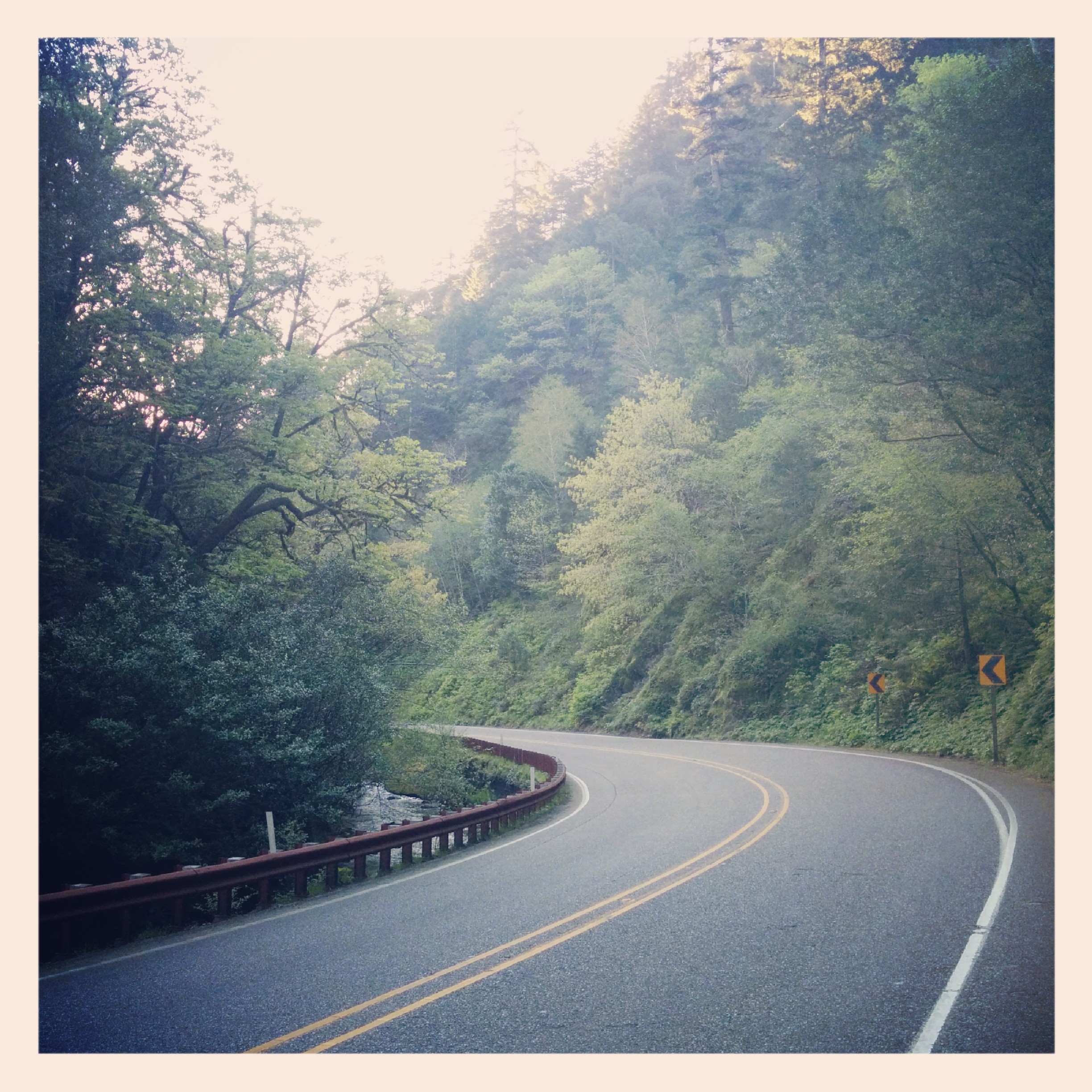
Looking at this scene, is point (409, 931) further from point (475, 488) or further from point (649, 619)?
point (475, 488)

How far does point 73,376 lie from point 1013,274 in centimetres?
1373

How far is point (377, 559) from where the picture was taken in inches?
713

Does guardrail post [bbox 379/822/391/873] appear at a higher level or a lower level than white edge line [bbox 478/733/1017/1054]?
lower

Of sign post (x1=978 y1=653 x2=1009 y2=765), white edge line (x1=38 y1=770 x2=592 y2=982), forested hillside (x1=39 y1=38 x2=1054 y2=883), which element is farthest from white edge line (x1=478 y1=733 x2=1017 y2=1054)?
white edge line (x1=38 y1=770 x2=592 y2=982)

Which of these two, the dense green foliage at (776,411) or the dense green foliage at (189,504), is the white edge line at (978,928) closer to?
the dense green foliage at (776,411)

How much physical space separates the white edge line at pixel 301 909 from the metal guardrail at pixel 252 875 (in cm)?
47

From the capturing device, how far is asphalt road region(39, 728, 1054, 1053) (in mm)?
4641

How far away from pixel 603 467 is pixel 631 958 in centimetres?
3235

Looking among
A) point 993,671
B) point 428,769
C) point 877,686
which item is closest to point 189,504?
point 428,769

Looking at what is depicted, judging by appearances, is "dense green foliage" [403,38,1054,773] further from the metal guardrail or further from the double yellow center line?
the double yellow center line

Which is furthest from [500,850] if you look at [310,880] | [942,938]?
[942,938]

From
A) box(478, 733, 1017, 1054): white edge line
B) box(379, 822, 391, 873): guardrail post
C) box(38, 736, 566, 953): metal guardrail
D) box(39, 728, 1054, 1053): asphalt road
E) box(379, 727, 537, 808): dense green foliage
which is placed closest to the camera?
box(478, 733, 1017, 1054): white edge line

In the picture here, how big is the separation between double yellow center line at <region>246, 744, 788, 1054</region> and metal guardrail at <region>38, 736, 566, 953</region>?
332 cm

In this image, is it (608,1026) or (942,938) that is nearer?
(608,1026)
